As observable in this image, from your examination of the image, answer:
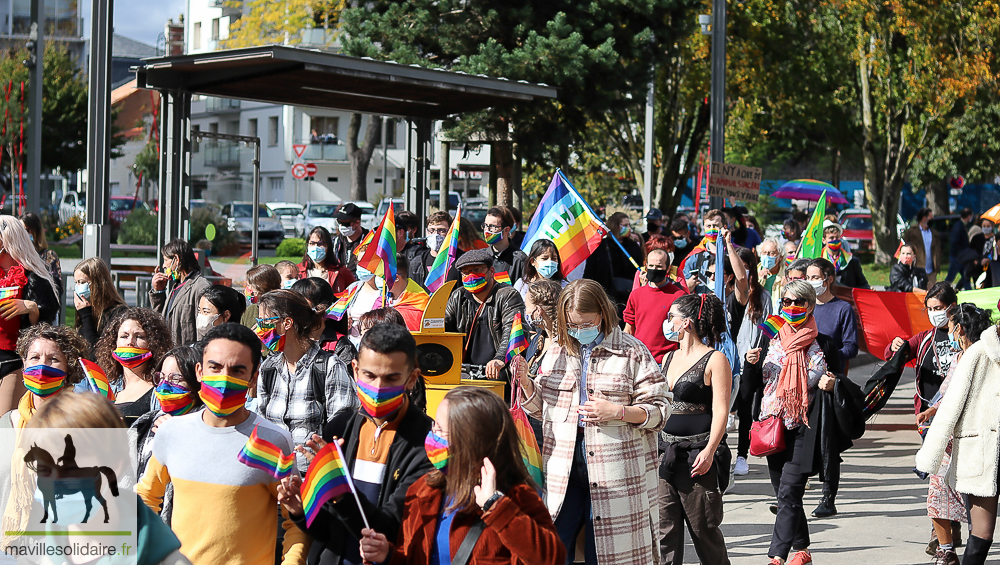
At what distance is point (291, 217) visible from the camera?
42.1 m

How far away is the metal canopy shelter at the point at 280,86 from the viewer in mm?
10727

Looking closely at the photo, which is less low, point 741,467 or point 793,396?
point 793,396

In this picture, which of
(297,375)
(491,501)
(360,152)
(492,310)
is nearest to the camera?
(491,501)

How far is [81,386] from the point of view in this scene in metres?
5.31

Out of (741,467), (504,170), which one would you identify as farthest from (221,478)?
(504,170)

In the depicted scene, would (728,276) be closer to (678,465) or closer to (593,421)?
(678,465)

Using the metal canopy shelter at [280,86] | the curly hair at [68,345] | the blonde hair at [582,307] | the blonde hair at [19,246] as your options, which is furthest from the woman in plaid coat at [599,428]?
the metal canopy shelter at [280,86]

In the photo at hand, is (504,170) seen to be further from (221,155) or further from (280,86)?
(221,155)

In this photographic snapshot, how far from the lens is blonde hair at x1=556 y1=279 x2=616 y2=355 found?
17.0ft

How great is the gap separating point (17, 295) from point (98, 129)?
4.85m

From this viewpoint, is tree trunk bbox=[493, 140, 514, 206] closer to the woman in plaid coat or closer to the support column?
the support column

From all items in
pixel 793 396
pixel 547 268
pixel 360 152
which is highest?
pixel 360 152

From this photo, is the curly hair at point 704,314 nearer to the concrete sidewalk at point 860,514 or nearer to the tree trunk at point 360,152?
the concrete sidewalk at point 860,514

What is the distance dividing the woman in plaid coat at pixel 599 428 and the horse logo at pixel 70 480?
2.41 metres
